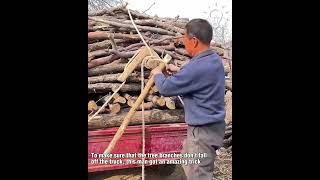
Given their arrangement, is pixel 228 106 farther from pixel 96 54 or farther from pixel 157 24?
pixel 96 54

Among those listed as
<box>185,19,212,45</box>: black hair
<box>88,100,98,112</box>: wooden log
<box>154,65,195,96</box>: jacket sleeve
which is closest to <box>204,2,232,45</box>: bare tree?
<box>185,19,212,45</box>: black hair

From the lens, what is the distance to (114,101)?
13.2ft

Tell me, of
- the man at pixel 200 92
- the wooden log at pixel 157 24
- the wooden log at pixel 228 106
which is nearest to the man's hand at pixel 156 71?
the man at pixel 200 92

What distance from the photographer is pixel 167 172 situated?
162 inches

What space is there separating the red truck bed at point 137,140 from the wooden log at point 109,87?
1.01 feet

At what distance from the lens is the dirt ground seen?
4.04 meters

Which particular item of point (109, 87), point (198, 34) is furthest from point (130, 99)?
point (198, 34)

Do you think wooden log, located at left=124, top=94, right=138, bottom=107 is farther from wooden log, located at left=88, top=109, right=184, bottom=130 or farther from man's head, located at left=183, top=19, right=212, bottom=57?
man's head, located at left=183, top=19, right=212, bottom=57

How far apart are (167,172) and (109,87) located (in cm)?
84

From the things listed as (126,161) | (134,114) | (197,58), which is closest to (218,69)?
(197,58)

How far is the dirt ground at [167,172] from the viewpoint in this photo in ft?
13.2

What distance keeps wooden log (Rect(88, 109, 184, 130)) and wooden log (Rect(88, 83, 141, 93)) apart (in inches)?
7.6

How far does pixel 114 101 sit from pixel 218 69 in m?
0.87
